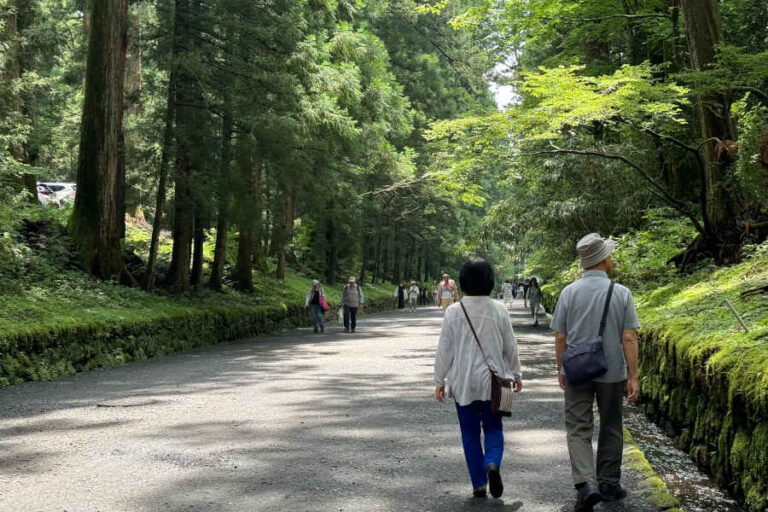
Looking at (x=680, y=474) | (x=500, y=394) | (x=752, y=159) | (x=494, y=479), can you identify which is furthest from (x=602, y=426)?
(x=752, y=159)

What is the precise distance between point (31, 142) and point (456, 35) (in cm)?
3125

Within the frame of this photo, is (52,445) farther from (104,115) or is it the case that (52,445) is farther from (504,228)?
(504,228)

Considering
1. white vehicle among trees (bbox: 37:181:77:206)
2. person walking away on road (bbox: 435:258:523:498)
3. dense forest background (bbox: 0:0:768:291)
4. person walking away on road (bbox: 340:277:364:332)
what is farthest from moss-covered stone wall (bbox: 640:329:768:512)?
white vehicle among trees (bbox: 37:181:77:206)

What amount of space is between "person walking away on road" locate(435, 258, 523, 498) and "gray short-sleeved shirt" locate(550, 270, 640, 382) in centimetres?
45

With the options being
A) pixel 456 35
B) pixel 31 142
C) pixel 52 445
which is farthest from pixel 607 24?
pixel 456 35

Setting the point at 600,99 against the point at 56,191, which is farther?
the point at 56,191

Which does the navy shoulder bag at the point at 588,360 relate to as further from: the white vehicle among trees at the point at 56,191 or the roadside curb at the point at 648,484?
the white vehicle among trees at the point at 56,191

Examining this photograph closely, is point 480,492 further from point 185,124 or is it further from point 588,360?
point 185,124

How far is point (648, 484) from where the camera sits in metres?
5.30

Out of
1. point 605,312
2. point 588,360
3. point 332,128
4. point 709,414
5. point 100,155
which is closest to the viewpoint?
point 588,360

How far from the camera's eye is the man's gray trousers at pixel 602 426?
4941 millimetres

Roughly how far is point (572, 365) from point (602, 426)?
1.75ft

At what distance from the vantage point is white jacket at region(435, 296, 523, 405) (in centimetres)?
508

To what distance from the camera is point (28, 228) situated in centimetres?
1742
